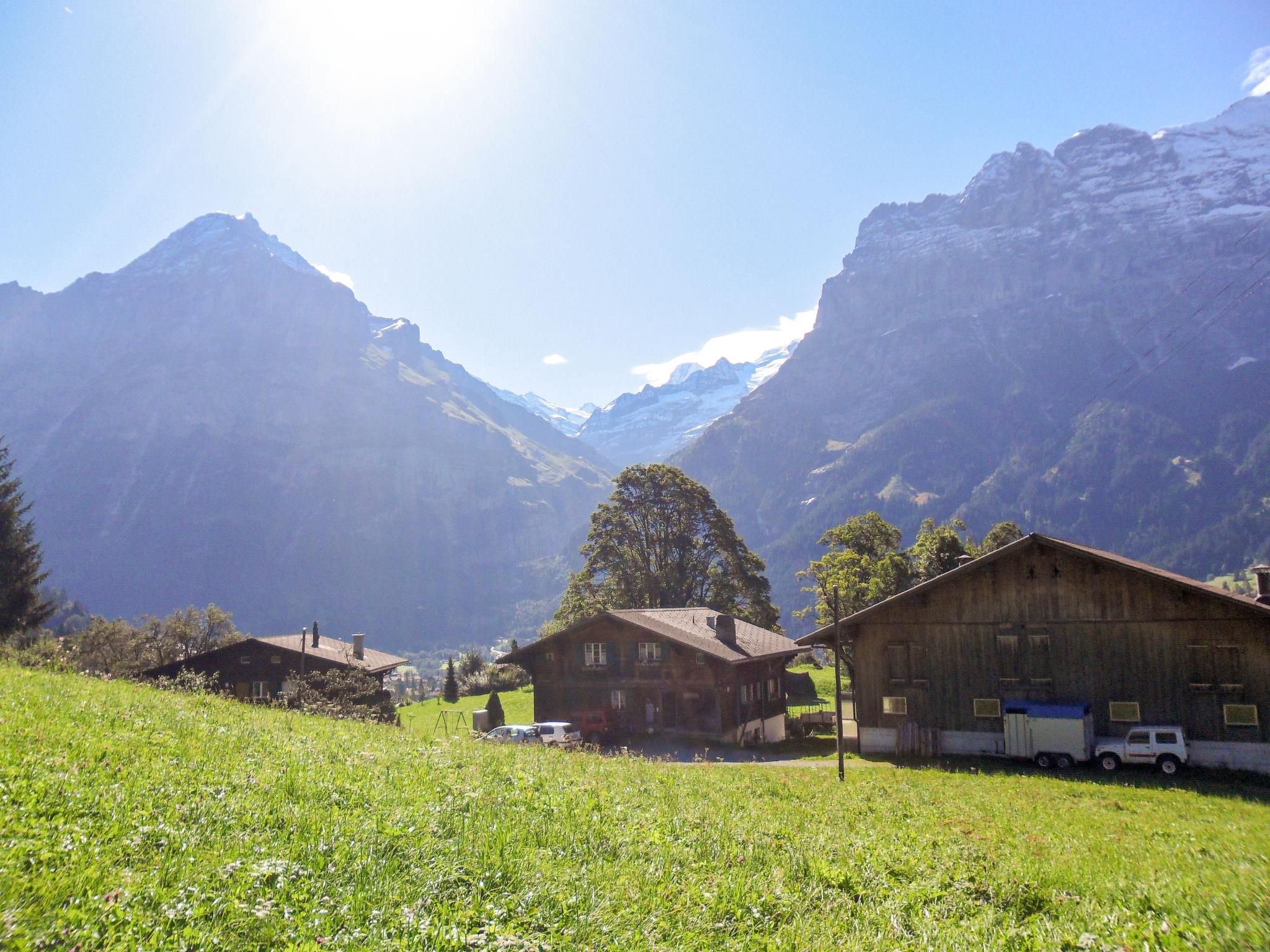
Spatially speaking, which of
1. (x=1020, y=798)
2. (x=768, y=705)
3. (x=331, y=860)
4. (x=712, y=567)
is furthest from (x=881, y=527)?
(x=331, y=860)

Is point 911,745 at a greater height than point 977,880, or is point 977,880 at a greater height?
point 977,880

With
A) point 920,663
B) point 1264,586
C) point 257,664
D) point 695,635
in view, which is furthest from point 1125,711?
point 257,664

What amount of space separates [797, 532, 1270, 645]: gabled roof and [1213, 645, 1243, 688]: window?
201 cm

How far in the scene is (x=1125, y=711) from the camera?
3061cm

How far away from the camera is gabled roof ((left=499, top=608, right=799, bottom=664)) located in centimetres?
4359

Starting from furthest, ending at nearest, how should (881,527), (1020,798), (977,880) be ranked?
1. (881,527)
2. (1020,798)
3. (977,880)

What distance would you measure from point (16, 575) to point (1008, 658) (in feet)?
175

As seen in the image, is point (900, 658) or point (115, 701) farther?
point (900, 658)

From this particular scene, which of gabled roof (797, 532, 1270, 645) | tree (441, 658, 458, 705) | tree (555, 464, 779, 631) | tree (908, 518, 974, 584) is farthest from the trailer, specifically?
tree (441, 658, 458, 705)

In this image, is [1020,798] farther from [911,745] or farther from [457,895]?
[457,895]

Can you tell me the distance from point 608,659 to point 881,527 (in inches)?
1540

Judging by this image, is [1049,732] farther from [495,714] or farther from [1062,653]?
[495,714]

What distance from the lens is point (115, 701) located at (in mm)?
14891

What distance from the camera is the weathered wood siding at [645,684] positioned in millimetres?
43562
